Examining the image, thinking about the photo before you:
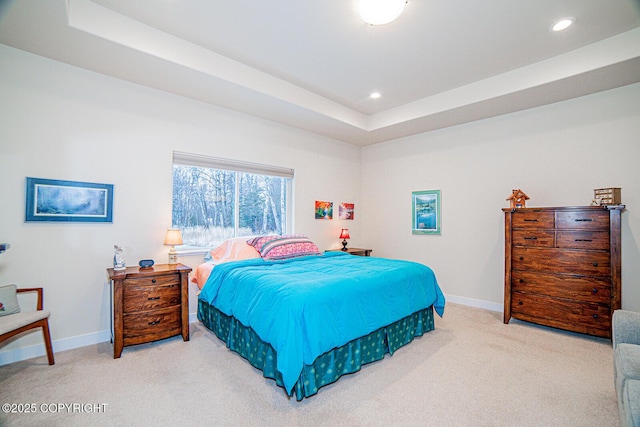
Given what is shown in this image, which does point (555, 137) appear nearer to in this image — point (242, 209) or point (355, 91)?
point (355, 91)

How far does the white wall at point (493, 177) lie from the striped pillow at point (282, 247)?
6.47 feet

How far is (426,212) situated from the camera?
15.5 ft

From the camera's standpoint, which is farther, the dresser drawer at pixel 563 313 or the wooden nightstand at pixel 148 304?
the dresser drawer at pixel 563 313

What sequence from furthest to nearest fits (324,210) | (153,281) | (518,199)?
(324,210), (518,199), (153,281)

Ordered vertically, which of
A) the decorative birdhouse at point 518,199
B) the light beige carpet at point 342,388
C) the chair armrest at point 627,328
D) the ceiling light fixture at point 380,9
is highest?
the ceiling light fixture at point 380,9

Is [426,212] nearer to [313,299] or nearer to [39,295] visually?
→ [313,299]

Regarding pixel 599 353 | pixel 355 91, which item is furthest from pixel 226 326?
pixel 599 353

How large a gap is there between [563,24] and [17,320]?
16.2 feet

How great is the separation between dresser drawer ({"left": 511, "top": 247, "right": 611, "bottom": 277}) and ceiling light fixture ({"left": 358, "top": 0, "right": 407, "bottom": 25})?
290cm

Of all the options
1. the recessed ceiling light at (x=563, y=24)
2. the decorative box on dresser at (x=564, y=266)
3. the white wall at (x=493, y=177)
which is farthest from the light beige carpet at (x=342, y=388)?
the recessed ceiling light at (x=563, y=24)

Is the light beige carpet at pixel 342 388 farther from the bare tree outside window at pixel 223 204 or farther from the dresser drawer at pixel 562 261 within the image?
the bare tree outside window at pixel 223 204

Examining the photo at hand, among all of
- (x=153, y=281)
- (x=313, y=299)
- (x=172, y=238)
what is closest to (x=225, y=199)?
(x=172, y=238)

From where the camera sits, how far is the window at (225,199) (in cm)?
365

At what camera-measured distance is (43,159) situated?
8.77 ft
